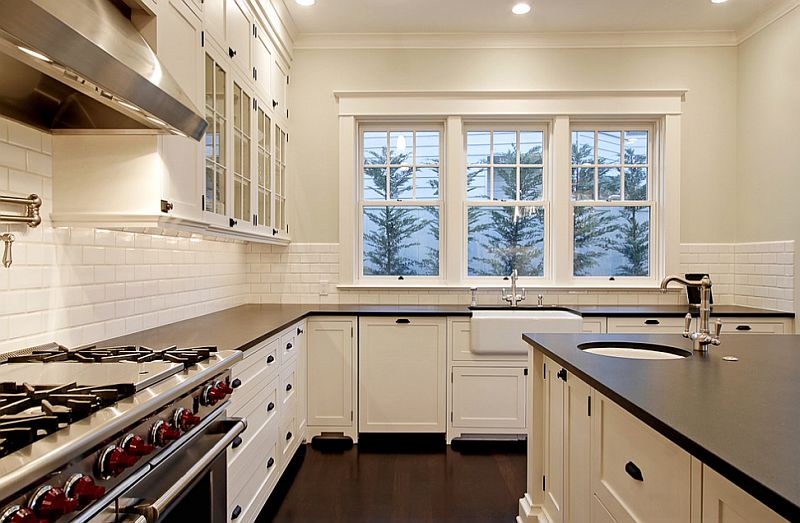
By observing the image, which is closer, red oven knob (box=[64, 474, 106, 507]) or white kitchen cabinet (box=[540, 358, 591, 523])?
red oven knob (box=[64, 474, 106, 507])

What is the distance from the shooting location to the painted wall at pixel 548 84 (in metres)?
4.03

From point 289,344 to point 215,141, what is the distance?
1190 mm

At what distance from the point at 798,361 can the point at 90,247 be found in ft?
8.49

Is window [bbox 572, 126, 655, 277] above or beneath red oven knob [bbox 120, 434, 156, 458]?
above

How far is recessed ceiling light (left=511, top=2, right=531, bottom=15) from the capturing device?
3533 mm

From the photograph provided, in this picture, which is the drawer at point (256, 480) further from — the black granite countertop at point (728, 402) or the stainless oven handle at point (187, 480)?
the black granite countertop at point (728, 402)

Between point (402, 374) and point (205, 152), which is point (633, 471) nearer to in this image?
point (205, 152)

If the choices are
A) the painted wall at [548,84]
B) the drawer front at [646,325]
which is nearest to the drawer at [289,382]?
the painted wall at [548,84]

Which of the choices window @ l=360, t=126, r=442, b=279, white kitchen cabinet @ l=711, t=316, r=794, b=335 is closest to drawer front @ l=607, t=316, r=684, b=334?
white kitchen cabinet @ l=711, t=316, r=794, b=335

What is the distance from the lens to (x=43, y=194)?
1836mm

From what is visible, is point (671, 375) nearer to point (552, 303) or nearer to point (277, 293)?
point (552, 303)

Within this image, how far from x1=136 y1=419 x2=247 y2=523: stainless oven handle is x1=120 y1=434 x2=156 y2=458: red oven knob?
0.12 metres

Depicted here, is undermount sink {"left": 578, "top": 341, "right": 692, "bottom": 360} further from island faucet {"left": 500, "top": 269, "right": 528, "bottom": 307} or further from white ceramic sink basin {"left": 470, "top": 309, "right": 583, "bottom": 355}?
island faucet {"left": 500, "top": 269, "right": 528, "bottom": 307}

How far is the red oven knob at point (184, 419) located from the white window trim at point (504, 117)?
2584 millimetres
